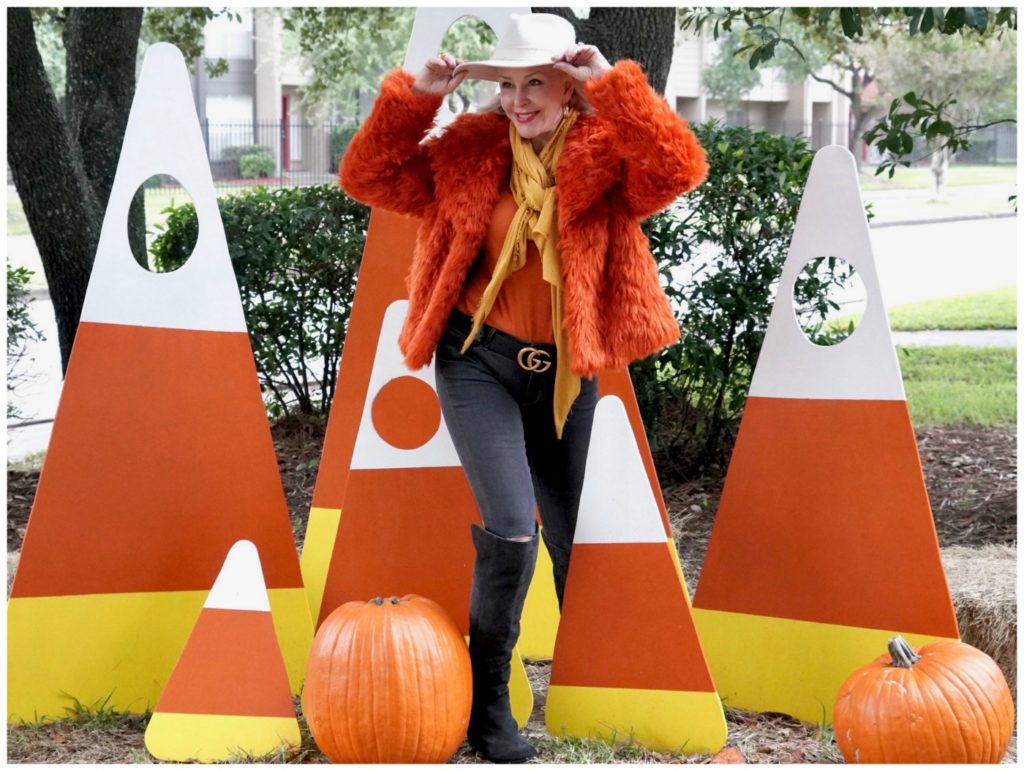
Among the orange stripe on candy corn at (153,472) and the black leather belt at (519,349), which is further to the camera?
the orange stripe on candy corn at (153,472)

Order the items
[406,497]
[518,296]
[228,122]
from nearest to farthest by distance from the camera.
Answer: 1. [518,296]
2. [406,497]
3. [228,122]

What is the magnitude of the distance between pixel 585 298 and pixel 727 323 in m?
2.50

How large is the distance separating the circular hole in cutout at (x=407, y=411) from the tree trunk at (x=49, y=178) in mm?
2517

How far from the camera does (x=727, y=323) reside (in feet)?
17.2

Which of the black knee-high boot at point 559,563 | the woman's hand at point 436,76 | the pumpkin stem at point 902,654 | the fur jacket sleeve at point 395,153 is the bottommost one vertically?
the pumpkin stem at point 902,654

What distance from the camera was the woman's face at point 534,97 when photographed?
295cm

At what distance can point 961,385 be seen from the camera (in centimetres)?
841

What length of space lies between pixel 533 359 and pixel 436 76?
804 millimetres

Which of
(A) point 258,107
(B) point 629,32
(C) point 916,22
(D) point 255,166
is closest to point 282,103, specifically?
(A) point 258,107

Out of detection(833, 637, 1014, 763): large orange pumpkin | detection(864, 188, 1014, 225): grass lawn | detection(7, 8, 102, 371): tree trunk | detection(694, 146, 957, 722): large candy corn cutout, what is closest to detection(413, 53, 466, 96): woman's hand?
detection(694, 146, 957, 722): large candy corn cutout

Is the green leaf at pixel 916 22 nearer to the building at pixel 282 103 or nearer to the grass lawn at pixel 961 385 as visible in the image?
the grass lawn at pixel 961 385

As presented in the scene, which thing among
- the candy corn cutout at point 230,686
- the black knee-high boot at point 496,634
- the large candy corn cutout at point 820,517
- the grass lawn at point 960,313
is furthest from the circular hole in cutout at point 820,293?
the grass lawn at point 960,313

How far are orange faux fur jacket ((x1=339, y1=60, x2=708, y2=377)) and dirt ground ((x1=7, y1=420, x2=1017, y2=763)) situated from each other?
111 centimetres

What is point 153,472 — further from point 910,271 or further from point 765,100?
point 765,100
